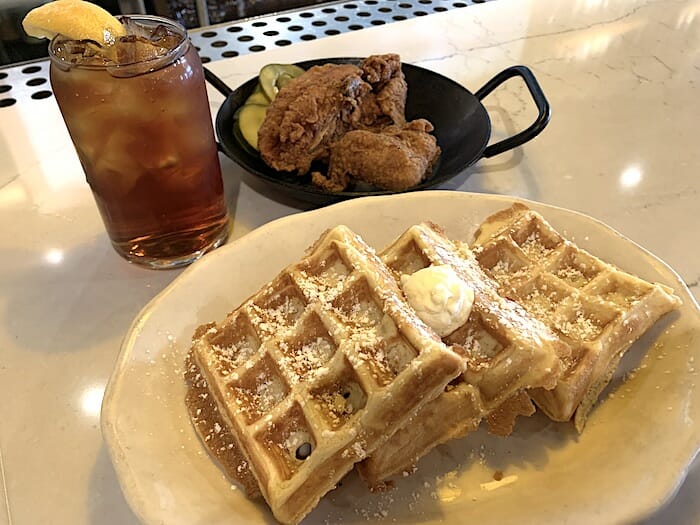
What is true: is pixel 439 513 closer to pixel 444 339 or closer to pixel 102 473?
pixel 444 339

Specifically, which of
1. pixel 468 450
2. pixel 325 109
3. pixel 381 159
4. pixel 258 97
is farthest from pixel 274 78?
pixel 468 450

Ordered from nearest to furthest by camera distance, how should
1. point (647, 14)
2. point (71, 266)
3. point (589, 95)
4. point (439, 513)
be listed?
point (439, 513) → point (71, 266) → point (589, 95) → point (647, 14)

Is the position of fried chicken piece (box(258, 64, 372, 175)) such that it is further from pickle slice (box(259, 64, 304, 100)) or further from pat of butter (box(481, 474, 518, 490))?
pat of butter (box(481, 474, 518, 490))

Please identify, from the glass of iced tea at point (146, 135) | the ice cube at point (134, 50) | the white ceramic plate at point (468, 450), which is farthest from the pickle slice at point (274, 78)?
the white ceramic plate at point (468, 450)

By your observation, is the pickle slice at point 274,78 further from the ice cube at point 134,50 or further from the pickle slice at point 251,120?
the ice cube at point 134,50

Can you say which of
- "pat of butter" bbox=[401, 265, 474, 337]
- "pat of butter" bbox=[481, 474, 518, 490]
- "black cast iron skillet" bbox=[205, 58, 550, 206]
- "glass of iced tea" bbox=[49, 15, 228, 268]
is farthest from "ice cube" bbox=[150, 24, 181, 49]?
"pat of butter" bbox=[481, 474, 518, 490]

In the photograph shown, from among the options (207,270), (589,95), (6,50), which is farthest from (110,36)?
(6,50)

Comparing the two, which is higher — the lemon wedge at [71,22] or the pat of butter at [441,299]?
the lemon wedge at [71,22]
